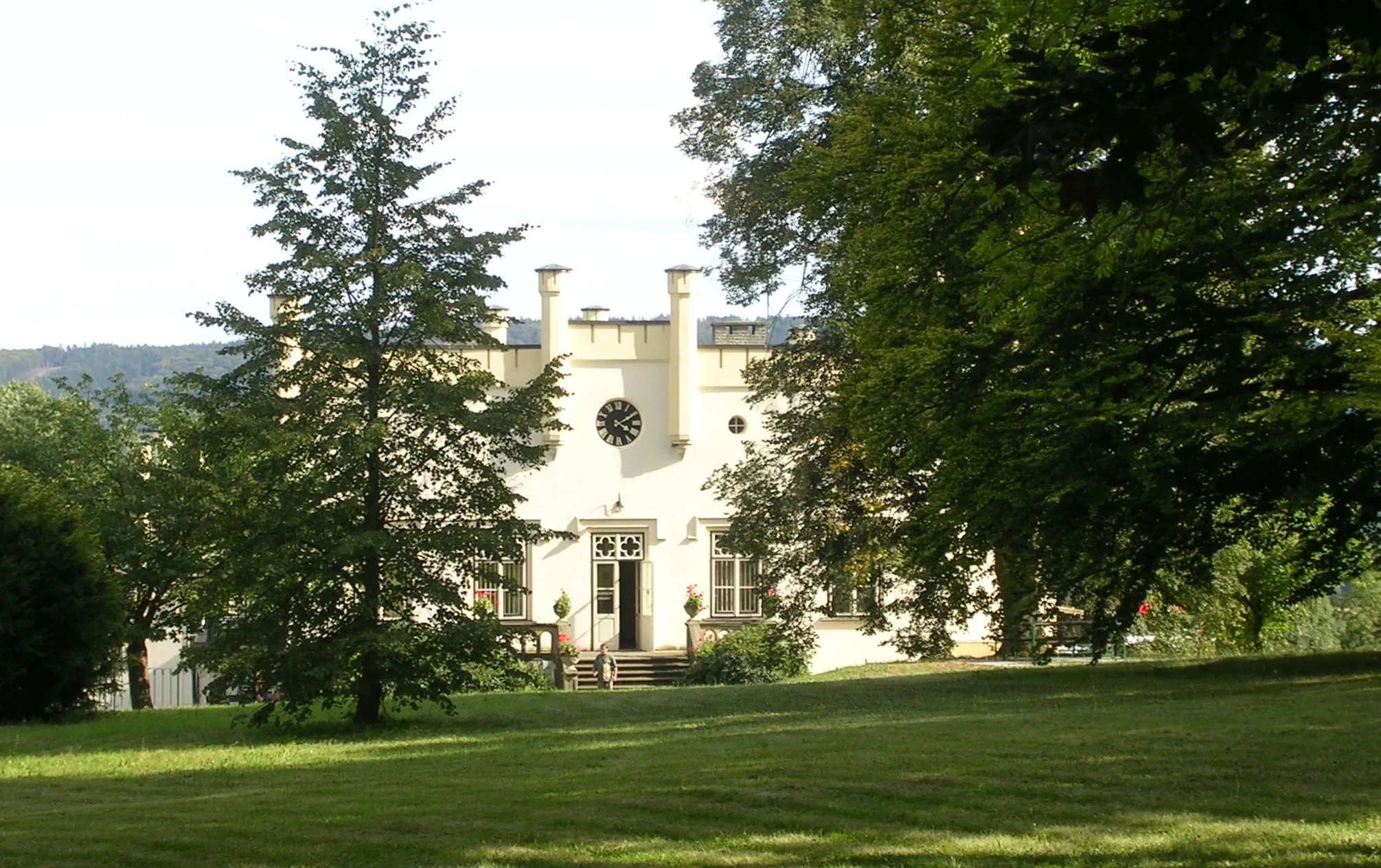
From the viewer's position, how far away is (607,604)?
39.4 meters

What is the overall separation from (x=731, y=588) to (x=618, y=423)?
5.14 metres

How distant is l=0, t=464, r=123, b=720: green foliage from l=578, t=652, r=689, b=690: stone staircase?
618 inches

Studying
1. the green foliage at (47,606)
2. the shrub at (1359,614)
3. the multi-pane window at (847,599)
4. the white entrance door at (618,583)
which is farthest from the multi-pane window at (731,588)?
the green foliage at (47,606)

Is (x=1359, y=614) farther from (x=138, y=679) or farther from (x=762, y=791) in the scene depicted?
(x=762, y=791)

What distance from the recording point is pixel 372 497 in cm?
1866

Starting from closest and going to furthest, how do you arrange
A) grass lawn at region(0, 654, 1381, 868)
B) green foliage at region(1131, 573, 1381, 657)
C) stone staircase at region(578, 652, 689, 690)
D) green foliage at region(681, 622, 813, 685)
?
grass lawn at region(0, 654, 1381, 868)
green foliage at region(1131, 573, 1381, 657)
green foliage at region(681, 622, 813, 685)
stone staircase at region(578, 652, 689, 690)

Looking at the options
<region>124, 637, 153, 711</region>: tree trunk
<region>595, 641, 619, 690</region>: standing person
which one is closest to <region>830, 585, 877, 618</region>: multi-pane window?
<region>595, 641, 619, 690</region>: standing person

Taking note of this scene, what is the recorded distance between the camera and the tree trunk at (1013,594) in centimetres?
1848

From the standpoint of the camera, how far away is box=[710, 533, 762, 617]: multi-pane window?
3919 centimetres

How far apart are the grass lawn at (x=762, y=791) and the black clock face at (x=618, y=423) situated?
70.8 ft

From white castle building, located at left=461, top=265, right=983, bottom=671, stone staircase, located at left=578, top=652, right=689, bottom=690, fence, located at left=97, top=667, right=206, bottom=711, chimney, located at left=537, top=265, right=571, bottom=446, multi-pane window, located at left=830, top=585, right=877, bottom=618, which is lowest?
fence, located at left=97, top=667, right=206, bottom=711

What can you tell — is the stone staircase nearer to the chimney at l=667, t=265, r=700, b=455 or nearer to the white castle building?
Answer: the white castle building

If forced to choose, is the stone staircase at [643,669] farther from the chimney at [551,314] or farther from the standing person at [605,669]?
the chimney at [551,314]

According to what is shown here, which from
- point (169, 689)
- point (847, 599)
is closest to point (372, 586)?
point (847, 599)
